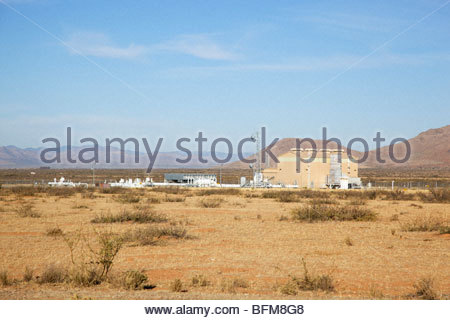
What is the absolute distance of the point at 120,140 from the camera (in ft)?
156

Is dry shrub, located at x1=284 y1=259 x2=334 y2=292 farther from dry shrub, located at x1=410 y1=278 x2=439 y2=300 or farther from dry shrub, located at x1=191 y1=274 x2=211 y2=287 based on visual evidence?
dry shrub, located at x1=191 y1=274 x2=211 y2=287

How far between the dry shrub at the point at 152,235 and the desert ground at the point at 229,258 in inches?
1.4

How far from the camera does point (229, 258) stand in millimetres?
13828

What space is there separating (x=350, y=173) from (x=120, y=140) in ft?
111

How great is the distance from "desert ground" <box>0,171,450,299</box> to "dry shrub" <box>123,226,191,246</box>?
35 millimetres

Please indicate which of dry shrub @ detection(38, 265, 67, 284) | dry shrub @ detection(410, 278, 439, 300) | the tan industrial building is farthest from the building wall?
dry shrub @ detection(38, 265, 67, 284)

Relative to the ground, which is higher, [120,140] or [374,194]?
[120,140]

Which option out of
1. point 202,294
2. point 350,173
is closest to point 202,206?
point 202,294

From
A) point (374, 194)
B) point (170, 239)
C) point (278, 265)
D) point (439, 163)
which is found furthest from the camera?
point (439, 163)

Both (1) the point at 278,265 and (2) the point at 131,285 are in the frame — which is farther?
(1) the point at 278,265

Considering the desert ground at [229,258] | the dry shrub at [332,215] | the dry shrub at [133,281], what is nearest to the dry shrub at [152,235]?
the desert ground at [229,258]

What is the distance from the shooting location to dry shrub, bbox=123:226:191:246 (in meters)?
16.4
